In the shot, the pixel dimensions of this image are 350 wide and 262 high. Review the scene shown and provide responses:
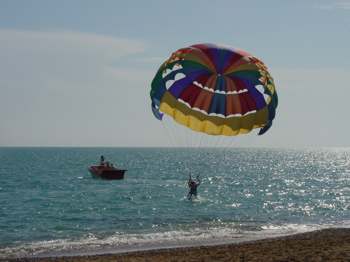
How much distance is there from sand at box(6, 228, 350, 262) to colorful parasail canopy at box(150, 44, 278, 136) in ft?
15.2

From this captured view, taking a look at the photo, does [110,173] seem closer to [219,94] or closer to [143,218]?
[143,218]

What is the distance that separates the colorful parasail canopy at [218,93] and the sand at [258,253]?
463cm

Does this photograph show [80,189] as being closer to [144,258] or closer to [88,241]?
[88,241]

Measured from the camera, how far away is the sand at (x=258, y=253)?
17719 mm

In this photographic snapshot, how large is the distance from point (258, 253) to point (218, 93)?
664 cm

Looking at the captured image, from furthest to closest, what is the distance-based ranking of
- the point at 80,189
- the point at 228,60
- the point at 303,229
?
the point at 80,189 → the point at 303,229 → the point at 228,60

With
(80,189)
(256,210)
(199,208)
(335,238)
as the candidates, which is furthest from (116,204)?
(335,238)

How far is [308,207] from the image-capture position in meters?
41.4

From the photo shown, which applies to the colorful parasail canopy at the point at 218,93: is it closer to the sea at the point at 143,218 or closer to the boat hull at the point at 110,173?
the sea at the point at 143,218

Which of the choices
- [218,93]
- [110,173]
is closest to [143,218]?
[218,93]

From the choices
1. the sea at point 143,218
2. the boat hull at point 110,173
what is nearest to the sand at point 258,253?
the sea at point 143,218

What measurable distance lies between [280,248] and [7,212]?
71.3 ft

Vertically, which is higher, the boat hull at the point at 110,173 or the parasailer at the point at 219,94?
the parasailer at the point at 219,94

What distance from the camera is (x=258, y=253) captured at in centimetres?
1895
